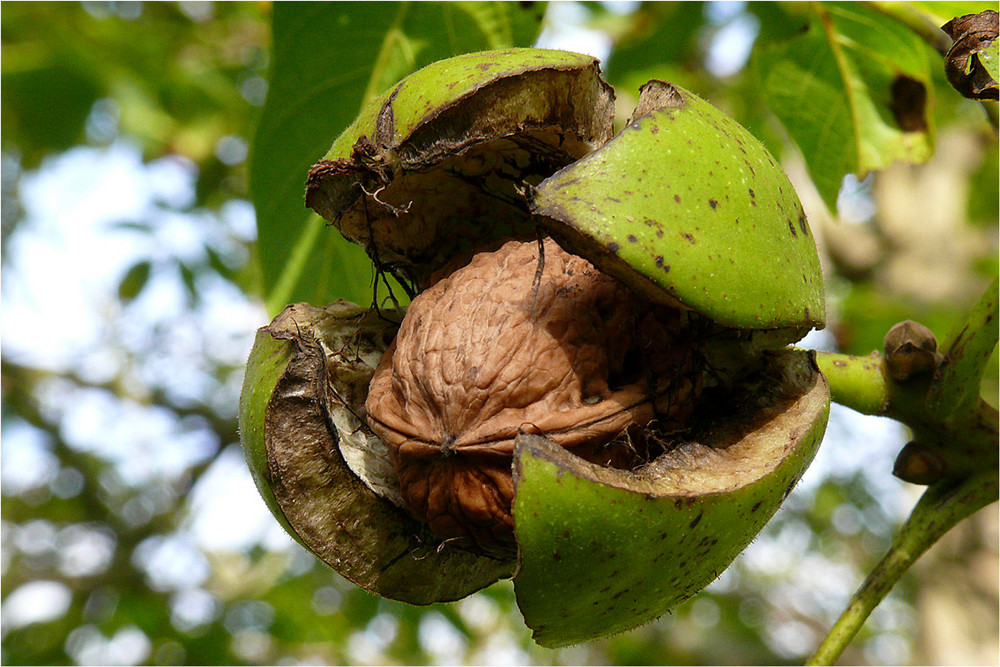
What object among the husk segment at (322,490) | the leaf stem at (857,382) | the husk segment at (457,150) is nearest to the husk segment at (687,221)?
the husk segment at (457,150)

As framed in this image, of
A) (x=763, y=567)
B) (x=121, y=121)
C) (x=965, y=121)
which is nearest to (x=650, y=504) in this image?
(x=121, y=121)

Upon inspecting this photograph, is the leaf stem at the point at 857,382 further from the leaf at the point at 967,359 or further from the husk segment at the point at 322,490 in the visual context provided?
the husk segment at the point at 322,490

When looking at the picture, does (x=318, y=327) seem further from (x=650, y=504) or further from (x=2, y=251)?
(x=2, y=251)

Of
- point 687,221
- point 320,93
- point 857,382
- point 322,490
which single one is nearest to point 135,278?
point 320,93

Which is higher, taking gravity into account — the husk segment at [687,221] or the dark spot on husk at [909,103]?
the husk segment at [687,221]

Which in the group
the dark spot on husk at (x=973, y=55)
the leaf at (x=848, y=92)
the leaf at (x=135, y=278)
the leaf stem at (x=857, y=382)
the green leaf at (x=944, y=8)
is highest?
the dark spot on husk at (x=973, y=55)

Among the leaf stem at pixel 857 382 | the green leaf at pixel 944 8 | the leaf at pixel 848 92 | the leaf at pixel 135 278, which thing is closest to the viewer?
the leaf stem at pixel 857 382
